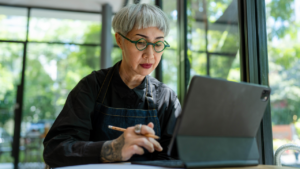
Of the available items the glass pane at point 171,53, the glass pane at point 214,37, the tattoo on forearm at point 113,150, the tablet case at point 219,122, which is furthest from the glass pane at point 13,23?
the tablet case at point 219,122

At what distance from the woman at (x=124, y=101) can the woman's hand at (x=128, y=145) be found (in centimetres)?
7

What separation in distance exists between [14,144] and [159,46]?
16.7 feet

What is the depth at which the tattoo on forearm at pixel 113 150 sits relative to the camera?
3.12ft

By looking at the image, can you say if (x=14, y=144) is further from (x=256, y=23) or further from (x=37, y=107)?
(x=256, y=23)

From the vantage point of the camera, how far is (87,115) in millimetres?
1219

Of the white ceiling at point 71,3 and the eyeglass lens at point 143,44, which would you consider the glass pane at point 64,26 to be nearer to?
the white ceiling at point 71,3

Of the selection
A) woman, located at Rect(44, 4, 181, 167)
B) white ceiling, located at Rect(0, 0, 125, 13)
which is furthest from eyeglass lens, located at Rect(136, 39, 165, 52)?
white ceiling, located at Rect(0, 0, 125, 13)

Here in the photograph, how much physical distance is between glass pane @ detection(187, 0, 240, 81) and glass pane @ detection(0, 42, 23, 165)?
14.9ft

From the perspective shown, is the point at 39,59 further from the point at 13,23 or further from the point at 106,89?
the point at 106,89

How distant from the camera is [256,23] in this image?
132 centimetres

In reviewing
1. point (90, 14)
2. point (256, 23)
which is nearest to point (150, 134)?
point (256, 23)

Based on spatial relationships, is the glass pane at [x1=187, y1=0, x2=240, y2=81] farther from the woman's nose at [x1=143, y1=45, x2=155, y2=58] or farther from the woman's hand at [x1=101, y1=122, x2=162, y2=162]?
the woman's hand at [x1=101, y1=122, x2=162, y2=162]

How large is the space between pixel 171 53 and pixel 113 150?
1.91 m

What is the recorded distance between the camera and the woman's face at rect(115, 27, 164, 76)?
4.24 feet
